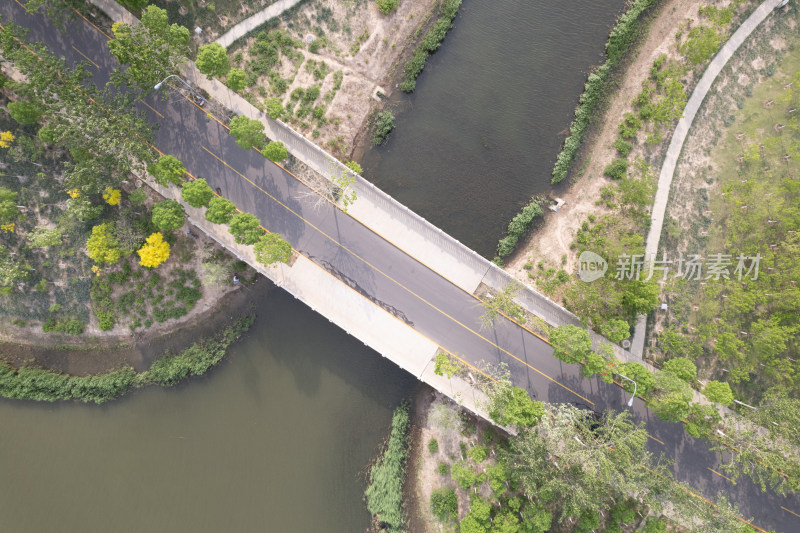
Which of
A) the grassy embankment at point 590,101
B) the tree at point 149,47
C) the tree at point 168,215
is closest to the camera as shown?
the tree at point 149,47

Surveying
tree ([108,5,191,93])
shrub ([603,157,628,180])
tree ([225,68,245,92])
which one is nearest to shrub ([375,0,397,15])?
tree ([225,68,245,92])

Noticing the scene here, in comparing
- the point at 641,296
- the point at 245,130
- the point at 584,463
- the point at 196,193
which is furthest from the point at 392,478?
the point at 245,130

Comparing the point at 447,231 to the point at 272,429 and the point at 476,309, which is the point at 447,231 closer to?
the point at 476,309

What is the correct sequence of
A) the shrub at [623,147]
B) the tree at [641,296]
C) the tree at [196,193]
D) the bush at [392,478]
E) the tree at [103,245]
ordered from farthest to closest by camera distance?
the shrub at [623,147] → the bush at [392,478] → the tree at [103,245] → the tree at [641,296] → the tree at [196,193]

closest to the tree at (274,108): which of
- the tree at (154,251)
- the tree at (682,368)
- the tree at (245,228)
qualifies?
the tree at (245,228)

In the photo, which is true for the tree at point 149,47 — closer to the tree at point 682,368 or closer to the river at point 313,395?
the river at point 313,395
